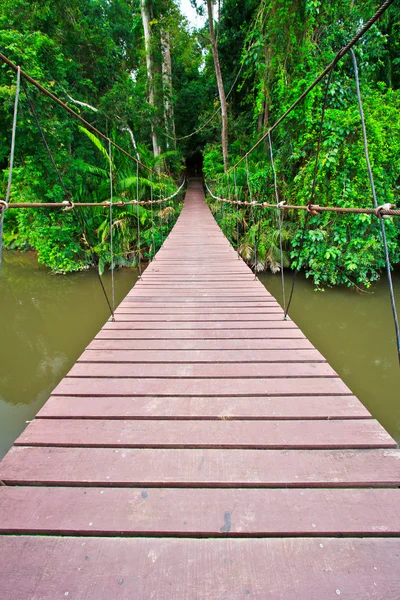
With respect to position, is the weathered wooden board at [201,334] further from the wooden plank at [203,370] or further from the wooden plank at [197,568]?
the wooden plank at [197,568]

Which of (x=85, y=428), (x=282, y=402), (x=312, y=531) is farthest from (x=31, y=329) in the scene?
(x=312, y=531)

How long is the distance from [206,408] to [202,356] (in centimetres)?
40

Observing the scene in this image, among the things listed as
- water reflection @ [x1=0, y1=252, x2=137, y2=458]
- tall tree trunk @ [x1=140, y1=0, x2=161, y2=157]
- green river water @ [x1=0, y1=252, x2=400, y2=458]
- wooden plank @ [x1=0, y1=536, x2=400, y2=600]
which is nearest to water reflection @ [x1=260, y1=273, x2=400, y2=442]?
green river water @ [x1=0, y1=252, x2=400, y2=458]

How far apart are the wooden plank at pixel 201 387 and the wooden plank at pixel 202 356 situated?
16 cm

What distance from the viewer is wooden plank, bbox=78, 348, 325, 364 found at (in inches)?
57.8

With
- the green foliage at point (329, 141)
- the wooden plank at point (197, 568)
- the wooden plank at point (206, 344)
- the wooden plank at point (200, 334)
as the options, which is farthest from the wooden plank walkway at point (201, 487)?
the green foliage at point (329, 141)

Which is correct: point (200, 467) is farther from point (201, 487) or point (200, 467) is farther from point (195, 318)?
point (195, 318)

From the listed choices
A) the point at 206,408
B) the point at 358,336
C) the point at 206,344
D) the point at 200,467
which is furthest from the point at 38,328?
the point at 358,336

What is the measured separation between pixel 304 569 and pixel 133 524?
416 mm

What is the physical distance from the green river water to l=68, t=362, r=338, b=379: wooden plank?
4.87 feet

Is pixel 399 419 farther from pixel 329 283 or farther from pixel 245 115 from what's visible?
pixel 245 115

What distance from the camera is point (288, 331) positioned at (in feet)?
5.86

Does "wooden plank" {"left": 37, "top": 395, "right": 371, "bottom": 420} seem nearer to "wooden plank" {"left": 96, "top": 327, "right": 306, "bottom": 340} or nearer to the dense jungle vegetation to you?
"wooden plank" {"left": 96, "top": 327, "right": 306, "bottom": 340}

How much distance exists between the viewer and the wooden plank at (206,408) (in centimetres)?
109
